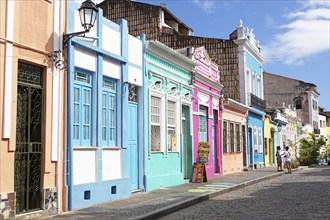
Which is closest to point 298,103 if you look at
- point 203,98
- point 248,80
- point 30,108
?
point 248,80

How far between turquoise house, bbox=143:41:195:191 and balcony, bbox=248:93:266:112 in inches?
432

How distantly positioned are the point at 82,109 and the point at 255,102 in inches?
797

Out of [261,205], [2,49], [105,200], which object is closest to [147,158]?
[105,200]

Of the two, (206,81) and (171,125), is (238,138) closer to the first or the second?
(206,81)

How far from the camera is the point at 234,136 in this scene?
23.9m

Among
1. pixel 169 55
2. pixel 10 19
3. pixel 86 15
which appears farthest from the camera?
pixel 169 55

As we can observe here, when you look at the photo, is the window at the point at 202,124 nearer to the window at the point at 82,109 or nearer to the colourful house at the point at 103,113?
the colourful house at the point at 103,113

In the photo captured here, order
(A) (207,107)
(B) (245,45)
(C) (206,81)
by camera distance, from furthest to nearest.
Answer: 1. (B) (245,45)
2. (A) (207,107)
3. (C) (206,81)

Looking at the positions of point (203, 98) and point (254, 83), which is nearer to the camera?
Answer: point (203, 98)

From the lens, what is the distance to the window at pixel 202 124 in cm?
1845

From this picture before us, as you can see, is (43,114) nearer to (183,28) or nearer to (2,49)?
(2,49)

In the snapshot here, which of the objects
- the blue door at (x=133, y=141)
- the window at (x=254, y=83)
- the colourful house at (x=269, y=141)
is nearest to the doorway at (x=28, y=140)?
the blue door at (x=133, y=141)

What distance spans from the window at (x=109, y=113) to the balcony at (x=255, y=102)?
16754 mm

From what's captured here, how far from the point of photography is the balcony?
27350 millimetres
